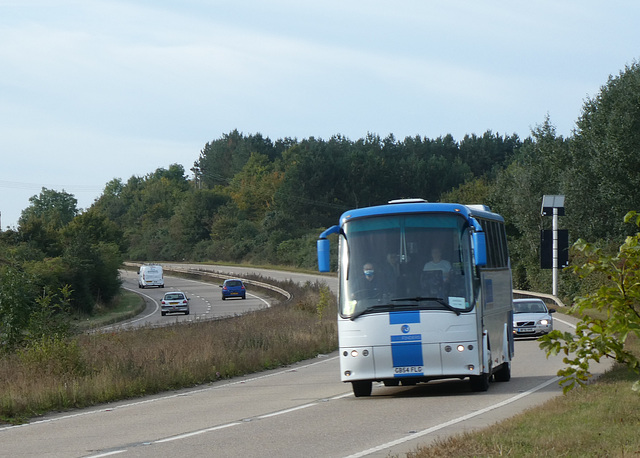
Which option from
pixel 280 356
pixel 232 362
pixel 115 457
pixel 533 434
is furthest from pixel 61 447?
pixel 280 356

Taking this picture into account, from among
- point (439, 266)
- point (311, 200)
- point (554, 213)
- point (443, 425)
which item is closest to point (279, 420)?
point (443, 425)

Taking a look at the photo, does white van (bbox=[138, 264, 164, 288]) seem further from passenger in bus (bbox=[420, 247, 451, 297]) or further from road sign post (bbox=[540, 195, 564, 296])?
passenger in bus (bbox=[420, 247, 451, 297])

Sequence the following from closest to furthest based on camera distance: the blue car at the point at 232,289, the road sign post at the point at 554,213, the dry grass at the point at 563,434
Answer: the dry grass at the point at 563,434, the road sign post at the point at 554,213, the blue car at the point at 232,289

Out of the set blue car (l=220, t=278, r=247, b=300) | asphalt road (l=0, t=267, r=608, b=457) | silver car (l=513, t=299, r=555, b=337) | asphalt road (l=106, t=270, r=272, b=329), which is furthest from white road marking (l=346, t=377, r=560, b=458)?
blue car (l=220, t=278, r=247, b=300)

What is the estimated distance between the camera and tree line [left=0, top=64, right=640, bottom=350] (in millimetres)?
58156

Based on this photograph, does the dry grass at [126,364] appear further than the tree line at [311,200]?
No

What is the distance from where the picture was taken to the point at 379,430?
12.2 meters

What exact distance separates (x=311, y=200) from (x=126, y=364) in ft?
352

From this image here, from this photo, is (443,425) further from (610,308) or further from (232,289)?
(232,289)

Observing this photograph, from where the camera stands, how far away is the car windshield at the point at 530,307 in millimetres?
31812

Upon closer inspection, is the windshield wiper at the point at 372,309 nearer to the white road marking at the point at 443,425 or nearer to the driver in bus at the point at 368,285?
the driver in bus at the point at 368,285

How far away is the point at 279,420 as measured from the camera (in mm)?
13758

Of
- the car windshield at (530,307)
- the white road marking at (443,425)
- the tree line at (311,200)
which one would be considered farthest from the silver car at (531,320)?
the white road marking at (443,425)

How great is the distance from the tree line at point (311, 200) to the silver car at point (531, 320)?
12.5 feet
